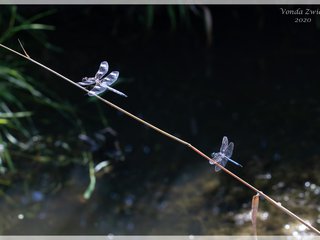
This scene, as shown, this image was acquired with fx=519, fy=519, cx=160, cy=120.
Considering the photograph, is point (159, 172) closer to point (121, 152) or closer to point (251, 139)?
point (121, 152)

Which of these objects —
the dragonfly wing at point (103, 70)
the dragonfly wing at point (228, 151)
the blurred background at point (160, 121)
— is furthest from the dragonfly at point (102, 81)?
the blurred background at point (160, 121)

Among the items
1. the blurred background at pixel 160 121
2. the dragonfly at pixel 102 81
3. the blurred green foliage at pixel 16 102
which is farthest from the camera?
the blurred green foliage at pixel 16 102

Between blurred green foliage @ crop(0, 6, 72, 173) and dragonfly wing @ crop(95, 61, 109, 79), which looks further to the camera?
blurred green foliage @ crop(0, 6, 72, 173)

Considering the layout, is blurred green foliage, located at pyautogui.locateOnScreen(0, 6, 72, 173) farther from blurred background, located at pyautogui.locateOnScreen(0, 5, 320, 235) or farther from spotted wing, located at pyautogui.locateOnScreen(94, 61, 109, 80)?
spotted wing, located at pyautogui.locateOnScreen(94, 61, 109, 80)

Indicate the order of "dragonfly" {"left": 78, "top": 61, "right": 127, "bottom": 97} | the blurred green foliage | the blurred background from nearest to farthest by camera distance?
"dragonfly" {"left": 78, "top": 61, "right": 127, "bottom": 97}
the blurred background
the blurred green foliage

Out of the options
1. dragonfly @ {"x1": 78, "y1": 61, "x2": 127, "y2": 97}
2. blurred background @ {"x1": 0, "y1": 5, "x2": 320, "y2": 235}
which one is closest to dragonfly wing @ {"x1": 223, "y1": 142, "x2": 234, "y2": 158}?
dragonfly @ {"x1": 78, "y1": 61, "x2": 127, "y2": 97}

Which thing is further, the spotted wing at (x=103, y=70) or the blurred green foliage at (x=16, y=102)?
the blurred green foliage at (x=16, y=102)

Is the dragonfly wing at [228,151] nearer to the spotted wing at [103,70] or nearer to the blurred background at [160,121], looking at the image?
the spotted wing at [103,70]

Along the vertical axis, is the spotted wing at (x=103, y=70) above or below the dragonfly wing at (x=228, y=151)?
below

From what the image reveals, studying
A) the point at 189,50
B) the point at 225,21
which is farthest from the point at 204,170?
the point at 225,21
